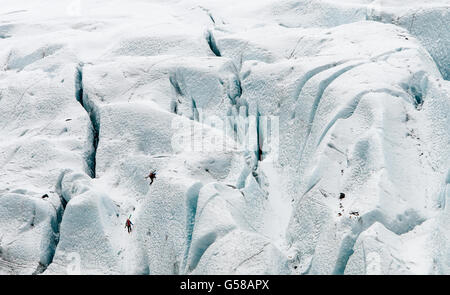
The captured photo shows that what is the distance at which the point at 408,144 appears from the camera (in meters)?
6.18

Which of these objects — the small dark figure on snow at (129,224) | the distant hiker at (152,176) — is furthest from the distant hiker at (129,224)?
the distant hiker at (152,176)

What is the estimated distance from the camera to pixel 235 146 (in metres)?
6.72

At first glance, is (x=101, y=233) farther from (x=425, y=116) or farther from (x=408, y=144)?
(x=425, y=116)

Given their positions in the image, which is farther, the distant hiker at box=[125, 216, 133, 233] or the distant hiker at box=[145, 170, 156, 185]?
the distant hiker at box=[145, 170, 156, 185]

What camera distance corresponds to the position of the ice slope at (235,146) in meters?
5.63

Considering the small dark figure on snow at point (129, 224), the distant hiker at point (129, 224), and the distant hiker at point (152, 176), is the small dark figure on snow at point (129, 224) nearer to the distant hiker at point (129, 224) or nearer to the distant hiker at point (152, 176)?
the distant hiker at point (129, 224)

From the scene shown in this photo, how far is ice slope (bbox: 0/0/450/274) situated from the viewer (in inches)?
222

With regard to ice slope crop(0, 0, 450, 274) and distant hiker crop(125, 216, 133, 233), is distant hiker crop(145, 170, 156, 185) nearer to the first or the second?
ice slope crop(0, 0, 450, 274)

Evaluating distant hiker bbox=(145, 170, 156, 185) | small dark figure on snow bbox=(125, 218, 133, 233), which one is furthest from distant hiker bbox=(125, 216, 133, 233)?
distant hiker bbox=(145, 170, 156, 185)

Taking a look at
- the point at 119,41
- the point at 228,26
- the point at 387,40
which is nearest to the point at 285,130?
the point at 387,40

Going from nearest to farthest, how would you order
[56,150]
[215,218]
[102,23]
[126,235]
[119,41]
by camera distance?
[215,218] → [126,235] → [56,150] → [119,41] → [102,23]

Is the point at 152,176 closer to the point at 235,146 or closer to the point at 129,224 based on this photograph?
the point at 129,224

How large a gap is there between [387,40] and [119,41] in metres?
4.50

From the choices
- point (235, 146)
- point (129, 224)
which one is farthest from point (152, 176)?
point (235, 146)
